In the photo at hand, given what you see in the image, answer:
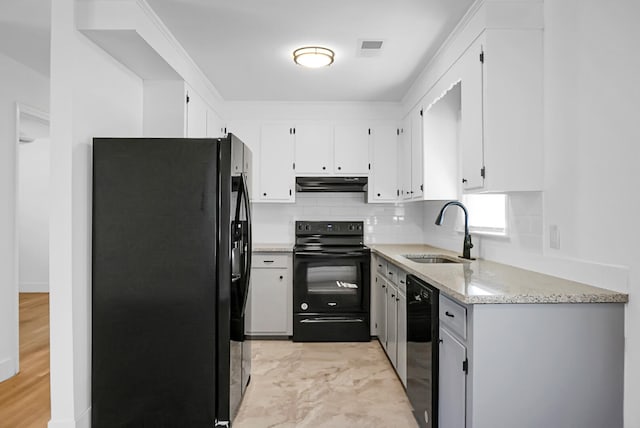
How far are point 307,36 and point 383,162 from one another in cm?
192

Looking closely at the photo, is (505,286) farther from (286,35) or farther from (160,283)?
(286,35)

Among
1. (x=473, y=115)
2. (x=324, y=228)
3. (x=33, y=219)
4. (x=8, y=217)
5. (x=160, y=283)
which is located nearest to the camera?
(x=160, y=283)

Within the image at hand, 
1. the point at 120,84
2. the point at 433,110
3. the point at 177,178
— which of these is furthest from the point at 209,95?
the point at 433,110

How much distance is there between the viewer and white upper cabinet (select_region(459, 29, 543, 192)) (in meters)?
2.25

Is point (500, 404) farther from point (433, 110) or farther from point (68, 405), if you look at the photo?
point (433, 110)

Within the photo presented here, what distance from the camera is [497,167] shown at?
226 cm

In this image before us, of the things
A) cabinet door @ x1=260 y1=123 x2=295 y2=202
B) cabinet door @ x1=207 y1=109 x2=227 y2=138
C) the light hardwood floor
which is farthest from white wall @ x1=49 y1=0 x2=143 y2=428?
cabinet door @ x1=260 y1=123 x2=295 y2=202

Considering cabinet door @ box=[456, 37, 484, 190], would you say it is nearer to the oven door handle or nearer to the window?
the window

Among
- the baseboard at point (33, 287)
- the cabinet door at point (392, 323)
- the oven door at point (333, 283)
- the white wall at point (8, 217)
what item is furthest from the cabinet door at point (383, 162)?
the baseboard at point (33, 287)

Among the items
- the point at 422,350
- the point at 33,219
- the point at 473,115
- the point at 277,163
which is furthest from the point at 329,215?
the point at 33,219

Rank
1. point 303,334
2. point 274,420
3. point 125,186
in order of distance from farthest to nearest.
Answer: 1. point 303,334
2. point 274,420
3. point 125,186

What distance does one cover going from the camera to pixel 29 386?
3.00 m

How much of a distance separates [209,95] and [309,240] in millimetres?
1859

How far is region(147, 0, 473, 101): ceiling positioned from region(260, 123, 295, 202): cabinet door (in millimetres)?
557
